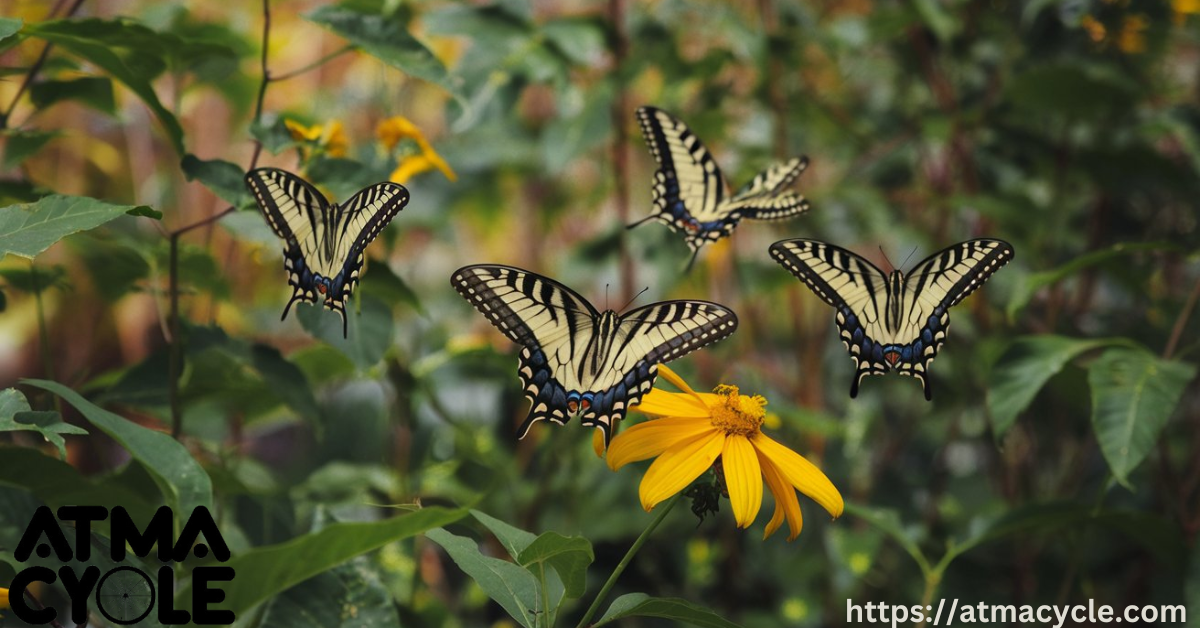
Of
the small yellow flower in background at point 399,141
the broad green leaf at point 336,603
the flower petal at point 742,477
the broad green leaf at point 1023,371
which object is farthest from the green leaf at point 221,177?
the broad green leaf at point 1023,371

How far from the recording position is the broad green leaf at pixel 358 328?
82 cm

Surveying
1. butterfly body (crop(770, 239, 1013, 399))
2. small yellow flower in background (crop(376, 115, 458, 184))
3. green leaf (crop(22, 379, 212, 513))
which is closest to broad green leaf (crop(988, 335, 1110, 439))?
butterfly body (crop(770, 239, 1013, 399))

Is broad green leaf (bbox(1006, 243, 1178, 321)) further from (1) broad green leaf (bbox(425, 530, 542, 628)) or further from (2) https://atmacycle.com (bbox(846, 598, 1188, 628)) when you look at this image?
(1) broad green leaf (bbox(425, 530, 542, 628))

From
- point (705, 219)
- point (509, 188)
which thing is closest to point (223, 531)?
point (705, 219)

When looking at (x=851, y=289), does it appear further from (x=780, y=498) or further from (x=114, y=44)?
(x=114, y=44)

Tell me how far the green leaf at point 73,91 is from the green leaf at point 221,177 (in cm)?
17

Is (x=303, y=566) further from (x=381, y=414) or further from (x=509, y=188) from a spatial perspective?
(x=509, y=188)

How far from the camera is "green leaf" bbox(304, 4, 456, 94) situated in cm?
79

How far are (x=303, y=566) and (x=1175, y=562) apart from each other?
836 mm

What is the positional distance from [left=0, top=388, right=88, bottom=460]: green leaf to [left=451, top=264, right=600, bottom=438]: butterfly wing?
0.83 feet

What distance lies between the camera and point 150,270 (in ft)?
3.08

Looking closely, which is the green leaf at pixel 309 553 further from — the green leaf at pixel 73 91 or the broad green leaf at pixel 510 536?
the green leaf at pixel 73 91

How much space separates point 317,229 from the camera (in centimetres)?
72

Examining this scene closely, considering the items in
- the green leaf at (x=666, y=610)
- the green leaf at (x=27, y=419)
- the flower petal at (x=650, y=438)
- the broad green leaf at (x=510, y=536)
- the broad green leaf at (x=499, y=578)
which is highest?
the green leaf at (x=27, y=419)
